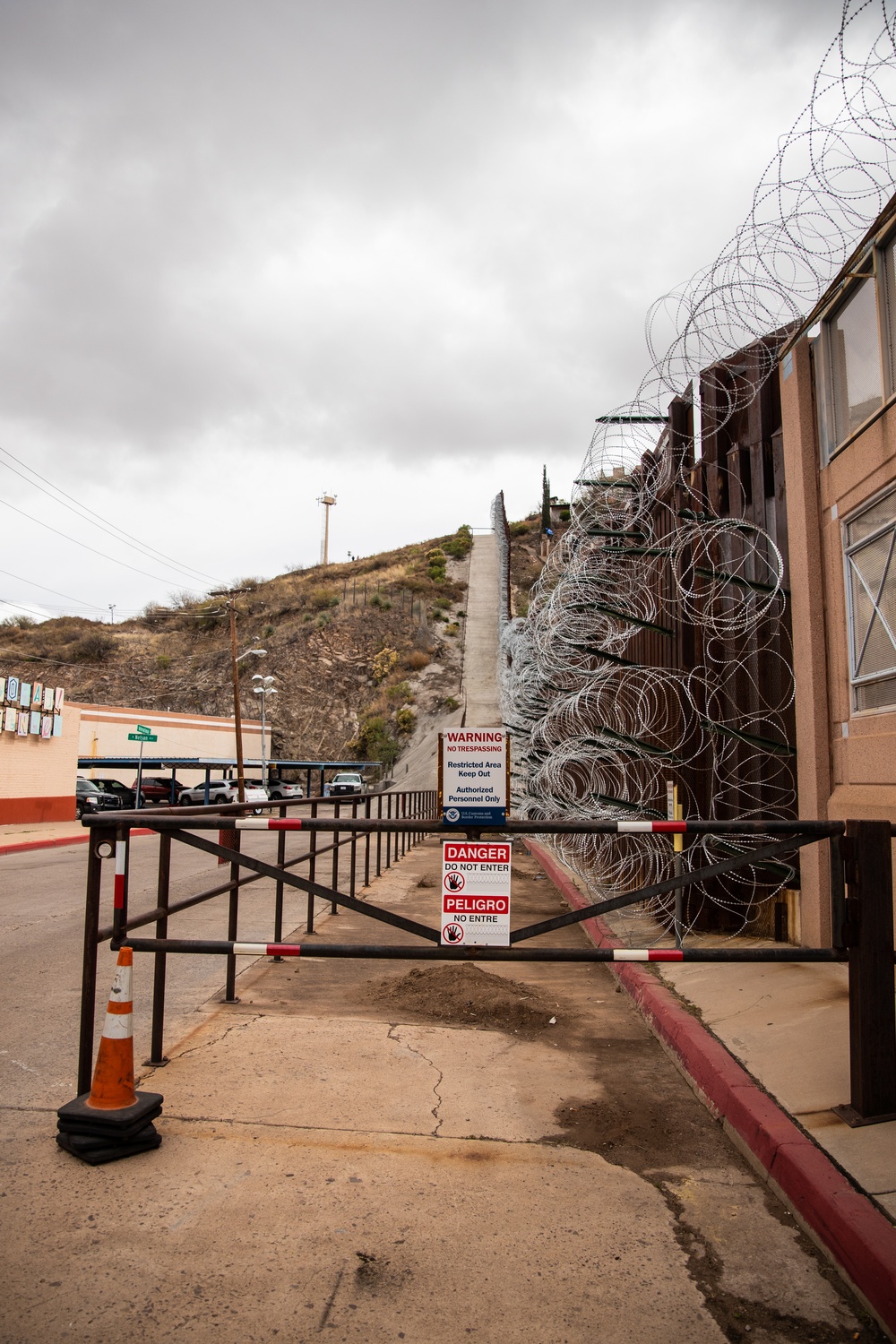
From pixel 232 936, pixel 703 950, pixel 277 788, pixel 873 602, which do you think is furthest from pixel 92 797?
pixel 703 950

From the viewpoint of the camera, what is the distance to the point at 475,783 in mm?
4602

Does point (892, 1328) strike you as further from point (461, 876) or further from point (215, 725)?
point (215, 725)

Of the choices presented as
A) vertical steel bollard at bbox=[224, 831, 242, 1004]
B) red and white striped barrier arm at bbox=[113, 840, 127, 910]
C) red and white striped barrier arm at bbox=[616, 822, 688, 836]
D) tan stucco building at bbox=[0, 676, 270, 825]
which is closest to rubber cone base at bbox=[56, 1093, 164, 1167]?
red and white striped barrier arm at bbox=[113, 840, 127, 910]

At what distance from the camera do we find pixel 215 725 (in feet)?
187

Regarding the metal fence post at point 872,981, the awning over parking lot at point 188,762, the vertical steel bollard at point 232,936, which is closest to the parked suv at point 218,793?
the awning over parking lot at point 188,762

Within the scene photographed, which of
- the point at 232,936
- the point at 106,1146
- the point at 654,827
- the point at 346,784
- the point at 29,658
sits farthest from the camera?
the point at 29,658

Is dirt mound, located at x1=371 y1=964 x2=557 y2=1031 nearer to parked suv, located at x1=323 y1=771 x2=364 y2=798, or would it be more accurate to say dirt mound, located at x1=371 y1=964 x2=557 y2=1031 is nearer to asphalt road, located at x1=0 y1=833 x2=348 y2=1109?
asphalt road, located at x1=0 y1=833 x2=348 y2=1109

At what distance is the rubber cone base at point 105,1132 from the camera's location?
3.95m

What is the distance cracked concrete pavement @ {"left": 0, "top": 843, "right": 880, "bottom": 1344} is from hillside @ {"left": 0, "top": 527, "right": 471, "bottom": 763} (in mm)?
47706

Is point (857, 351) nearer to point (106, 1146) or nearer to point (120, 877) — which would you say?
point (120, 877)

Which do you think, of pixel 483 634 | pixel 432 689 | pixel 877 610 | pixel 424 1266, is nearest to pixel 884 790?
pixel 877 610

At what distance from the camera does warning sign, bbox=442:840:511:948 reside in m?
4.46

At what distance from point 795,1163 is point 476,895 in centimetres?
167

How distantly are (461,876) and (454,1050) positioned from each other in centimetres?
178
